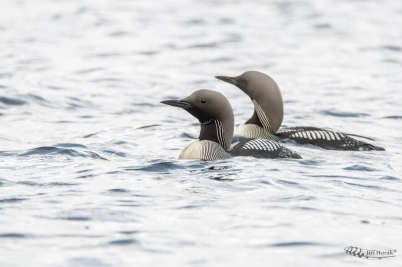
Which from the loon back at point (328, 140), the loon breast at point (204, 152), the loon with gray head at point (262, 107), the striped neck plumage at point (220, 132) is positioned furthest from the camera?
the loon with gray head at point (262, 107)

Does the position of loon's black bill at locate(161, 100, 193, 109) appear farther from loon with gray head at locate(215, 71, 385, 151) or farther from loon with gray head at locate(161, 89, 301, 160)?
loon with gray head at locate(215, 71, 385, 151)

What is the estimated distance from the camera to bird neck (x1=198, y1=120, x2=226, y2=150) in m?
7.01

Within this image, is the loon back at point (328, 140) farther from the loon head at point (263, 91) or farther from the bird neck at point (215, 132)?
the bird neck at point (215, 132)

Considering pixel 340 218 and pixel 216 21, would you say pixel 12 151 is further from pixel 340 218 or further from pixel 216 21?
pixel 216 21

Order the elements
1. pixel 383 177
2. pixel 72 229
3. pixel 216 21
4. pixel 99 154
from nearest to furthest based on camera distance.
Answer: pixel 72 229 < pixel 383 177 < pixel 99 154 < pixel 216 21

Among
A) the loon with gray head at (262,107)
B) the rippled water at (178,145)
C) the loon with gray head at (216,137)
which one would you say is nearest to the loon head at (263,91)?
the loon with gray head at (262,107)

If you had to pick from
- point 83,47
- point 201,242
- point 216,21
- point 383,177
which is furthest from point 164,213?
point 216,21

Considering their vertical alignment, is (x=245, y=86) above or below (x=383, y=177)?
above

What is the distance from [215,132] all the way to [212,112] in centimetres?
19

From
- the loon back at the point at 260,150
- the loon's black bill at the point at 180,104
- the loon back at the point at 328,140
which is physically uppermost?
the loon's black bill at the point at 180,104

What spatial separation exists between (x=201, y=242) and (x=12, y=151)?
315 cm

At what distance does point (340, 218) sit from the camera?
520 cm

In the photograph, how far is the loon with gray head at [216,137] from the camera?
682cm

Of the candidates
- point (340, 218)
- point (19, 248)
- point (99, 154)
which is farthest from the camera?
point (99, 154)
